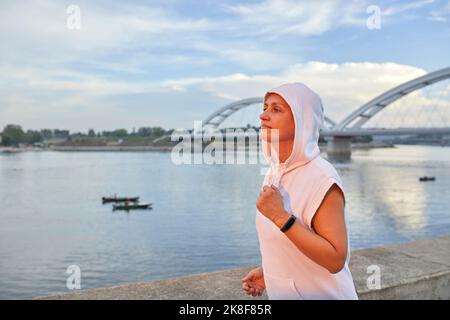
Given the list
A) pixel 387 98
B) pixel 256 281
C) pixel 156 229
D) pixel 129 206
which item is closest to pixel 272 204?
pixel 256 281

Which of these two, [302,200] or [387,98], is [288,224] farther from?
[387,98]

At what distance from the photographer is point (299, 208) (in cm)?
122

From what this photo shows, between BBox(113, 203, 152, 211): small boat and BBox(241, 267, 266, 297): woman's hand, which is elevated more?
BBox(241, 267, 266, 297): woman's hand

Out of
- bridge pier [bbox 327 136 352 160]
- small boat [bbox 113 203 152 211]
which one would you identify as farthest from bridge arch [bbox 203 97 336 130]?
small boat [bbox 113 203 152 211]

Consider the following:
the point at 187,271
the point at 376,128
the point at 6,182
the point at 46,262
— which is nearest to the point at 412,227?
the point at 187,271

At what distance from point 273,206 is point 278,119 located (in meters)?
0.24

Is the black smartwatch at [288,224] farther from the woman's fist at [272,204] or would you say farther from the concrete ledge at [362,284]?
the concrete ledge at [362,284]

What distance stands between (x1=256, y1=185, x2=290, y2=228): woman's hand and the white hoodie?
0.04 m

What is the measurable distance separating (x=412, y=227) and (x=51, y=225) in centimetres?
1504

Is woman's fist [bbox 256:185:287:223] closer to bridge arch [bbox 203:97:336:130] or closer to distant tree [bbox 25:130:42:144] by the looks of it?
bridge arch [bbox 203:97:336:130]

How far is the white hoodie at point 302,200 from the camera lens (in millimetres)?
1206

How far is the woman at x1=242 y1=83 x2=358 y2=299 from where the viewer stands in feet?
3.84

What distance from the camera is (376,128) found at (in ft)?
203

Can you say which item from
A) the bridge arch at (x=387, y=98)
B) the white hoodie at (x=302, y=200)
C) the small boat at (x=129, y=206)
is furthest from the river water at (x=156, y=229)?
the bridge arch at (x=387, y=98)
